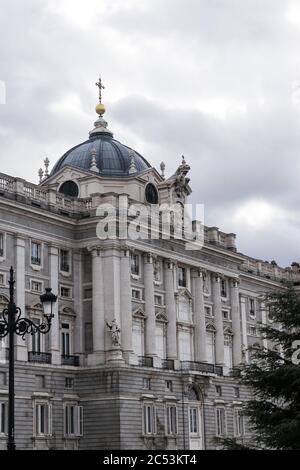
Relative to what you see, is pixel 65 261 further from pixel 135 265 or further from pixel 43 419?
pixel 43 419

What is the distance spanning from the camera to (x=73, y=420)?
6347 cm

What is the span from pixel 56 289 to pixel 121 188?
39.6 feet

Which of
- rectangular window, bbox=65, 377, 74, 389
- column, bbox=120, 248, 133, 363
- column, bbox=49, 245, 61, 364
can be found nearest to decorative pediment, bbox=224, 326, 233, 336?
column, bbox=120, 248, 133, 363

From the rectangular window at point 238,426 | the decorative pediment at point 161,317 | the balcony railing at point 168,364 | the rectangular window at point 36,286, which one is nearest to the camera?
the rectangular window at point 36,286

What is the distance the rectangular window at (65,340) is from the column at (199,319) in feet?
39.0

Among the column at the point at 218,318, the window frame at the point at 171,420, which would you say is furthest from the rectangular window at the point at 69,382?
the column at the point at 218,318

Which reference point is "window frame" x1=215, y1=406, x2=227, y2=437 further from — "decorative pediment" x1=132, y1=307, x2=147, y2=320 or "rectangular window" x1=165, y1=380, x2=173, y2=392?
"decorative pediment" x1=132, y1=307, x2=147, y2=320

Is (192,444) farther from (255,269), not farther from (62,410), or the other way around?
(255,269)

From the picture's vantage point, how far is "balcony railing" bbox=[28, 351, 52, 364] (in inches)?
2404

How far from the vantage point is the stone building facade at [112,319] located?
61531 millimetres

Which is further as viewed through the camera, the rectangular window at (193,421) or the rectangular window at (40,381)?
the rectangular window at (193,421)

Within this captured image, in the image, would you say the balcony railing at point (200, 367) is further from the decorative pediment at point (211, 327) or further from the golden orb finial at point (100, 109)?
the golden orb finial at point (100, 109)
